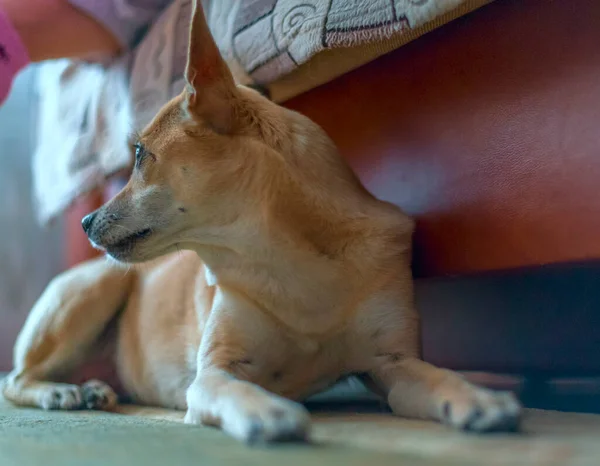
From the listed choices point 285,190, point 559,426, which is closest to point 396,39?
point 285,190

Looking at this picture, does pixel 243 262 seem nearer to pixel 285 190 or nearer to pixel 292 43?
pixel 285 190

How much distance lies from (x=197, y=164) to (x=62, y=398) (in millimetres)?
658

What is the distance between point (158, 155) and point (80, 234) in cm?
153

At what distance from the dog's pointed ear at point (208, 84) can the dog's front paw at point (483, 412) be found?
0.65 m

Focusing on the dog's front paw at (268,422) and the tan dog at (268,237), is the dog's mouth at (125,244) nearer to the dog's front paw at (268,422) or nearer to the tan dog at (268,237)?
the tan dog at (268,237)

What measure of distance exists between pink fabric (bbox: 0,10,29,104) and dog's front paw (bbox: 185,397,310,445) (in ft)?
4.76

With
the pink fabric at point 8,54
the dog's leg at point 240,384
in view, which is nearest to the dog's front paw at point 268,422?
the dog's leg at point 240,384

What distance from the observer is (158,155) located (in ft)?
4.12

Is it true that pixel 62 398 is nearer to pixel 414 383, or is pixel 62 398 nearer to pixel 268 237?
pixel 268 237

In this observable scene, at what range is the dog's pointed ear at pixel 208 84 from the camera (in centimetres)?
116

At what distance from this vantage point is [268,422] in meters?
0.80

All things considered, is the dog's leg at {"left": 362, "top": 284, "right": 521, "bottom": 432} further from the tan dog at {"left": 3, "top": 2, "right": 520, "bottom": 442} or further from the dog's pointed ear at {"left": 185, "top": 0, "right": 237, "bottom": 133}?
the dog's pointed ear at {"left": 185, "top": 0, "right": 237, "bottom": 133}

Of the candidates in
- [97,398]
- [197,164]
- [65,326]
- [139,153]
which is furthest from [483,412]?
[65,326]

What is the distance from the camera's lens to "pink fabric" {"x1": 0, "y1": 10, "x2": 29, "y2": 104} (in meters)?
1.87
